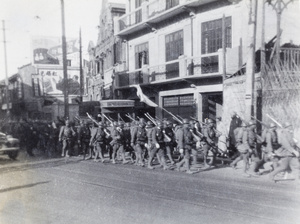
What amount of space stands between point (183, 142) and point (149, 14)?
493 inches

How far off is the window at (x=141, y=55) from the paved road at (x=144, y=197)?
492 inches

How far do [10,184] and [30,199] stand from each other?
2264 millimetres

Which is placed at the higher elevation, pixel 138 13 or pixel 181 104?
pixel 138 13

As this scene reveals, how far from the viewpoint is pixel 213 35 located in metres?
18.0

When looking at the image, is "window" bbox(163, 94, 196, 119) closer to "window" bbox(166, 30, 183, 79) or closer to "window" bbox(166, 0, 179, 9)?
"window" bbox(166, 30, 183, 79)

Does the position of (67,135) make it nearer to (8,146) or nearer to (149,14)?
(8,146)

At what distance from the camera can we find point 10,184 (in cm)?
1019

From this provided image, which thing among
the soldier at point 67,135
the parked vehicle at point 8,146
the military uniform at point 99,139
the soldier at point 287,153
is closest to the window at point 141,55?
the soldier at point 67,135

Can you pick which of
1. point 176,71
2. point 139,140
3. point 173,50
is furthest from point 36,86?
point 139,140

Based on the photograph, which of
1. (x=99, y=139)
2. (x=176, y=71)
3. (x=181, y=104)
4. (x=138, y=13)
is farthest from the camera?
(x=138, y=13)

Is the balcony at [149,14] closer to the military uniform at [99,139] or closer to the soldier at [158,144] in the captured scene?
the military uniform at [99,139]

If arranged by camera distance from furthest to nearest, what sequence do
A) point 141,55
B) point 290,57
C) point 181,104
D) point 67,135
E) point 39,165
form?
point 141,55, point 181,104, point 67,135, point 290,57, point 39,165

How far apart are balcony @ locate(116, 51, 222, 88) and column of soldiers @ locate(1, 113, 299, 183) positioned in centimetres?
314

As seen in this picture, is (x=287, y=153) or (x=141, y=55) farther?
(x=141, y=55)
